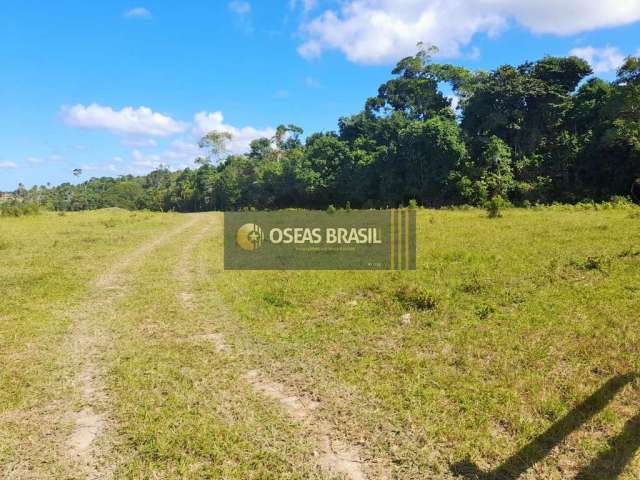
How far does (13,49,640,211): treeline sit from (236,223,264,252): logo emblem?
20.9 metres

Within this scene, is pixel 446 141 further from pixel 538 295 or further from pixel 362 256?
pixel 538 295

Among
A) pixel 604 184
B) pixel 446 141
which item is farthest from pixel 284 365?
pixel 604 184

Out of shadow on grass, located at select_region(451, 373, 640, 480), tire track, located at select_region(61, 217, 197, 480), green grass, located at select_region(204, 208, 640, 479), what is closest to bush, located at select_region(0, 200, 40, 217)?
tire track, located at select_region(61, 217, 197, 480)

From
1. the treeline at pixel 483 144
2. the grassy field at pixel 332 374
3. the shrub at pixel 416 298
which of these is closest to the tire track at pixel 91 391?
the grassy field at pixel 332 374

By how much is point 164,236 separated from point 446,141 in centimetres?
2751

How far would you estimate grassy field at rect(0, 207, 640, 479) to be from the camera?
4227mm

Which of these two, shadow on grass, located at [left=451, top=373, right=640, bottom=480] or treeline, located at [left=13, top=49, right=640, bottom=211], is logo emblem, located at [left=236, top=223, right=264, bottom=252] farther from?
treeline, located at [left=13, top=49, right=640, bottom=211]

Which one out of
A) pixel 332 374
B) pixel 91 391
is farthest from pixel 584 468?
pixel 91 391

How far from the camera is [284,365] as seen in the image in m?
6.25

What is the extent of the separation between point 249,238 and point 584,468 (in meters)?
15.7

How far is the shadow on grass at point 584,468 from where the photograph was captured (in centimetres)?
394

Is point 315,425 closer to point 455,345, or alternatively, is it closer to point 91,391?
point 455,345

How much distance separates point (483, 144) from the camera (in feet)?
129

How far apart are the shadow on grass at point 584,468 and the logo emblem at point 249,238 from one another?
1330 cm
